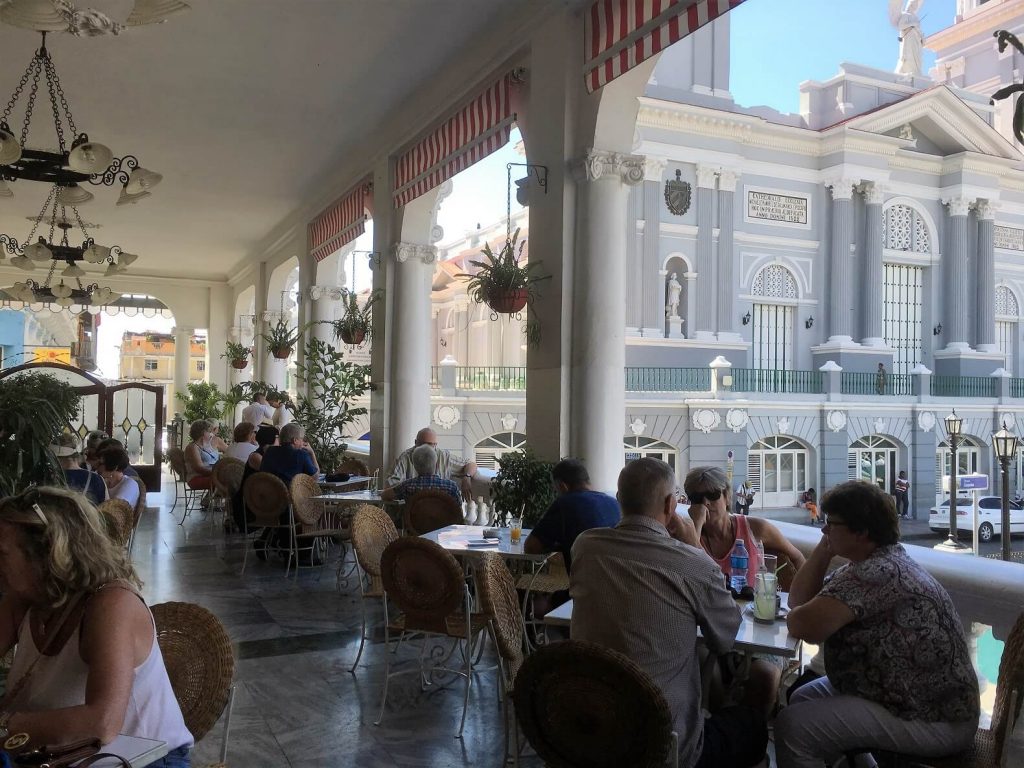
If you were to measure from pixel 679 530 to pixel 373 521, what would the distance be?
1635 millimetres

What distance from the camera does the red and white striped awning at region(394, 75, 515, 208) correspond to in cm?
614

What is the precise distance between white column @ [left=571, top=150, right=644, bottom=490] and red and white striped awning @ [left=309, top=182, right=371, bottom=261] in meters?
4.69

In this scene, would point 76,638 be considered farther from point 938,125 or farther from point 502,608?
point 938,125

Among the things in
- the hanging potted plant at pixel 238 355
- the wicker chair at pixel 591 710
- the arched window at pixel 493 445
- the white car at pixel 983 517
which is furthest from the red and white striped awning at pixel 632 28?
the white car at pixel 983 517

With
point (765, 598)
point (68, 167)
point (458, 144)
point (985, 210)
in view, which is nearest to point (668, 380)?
point (985, 210)

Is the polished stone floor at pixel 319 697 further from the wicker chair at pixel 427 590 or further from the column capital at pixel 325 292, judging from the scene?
the column capital at pixel 325 292

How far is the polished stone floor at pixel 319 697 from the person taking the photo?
318 cm

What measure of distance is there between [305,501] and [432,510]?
152 centimetres

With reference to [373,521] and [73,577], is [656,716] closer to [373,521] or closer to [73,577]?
[73,577]

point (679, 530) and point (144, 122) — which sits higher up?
point (144, 122)

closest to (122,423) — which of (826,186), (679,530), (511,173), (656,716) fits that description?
(511,173)

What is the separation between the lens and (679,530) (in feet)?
10.7

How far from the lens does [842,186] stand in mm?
21766

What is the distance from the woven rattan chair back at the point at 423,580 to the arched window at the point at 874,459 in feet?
68.1
